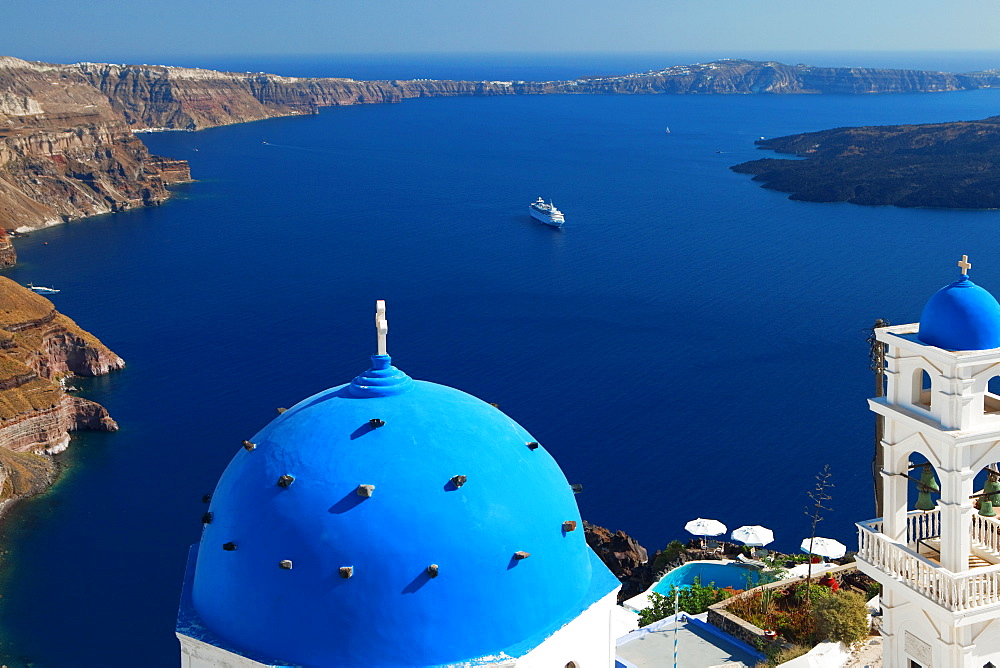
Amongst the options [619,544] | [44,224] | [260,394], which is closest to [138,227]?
[44,224]

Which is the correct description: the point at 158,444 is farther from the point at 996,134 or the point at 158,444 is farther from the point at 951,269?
the point at 996,134

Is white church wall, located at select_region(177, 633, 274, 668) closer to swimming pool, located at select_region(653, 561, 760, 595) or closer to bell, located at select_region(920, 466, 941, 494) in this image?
bell, located at select_region(920, 466, 941, 494)

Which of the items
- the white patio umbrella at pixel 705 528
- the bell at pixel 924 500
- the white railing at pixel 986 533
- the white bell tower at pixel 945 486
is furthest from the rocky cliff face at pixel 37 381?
the white railing at pixel 986 533

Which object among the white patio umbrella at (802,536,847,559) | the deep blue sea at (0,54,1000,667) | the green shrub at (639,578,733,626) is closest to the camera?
the green shrub at (639,578,733,626)

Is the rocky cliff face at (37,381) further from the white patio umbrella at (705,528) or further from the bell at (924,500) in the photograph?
the bell at (924,500)

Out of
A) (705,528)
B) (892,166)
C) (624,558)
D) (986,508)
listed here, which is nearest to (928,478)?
(986,508)

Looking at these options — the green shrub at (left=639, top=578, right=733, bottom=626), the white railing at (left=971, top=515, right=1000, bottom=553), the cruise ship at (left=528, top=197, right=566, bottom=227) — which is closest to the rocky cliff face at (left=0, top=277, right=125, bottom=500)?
the green shrub at (left=639, top=578, right=733, bottom=626)
